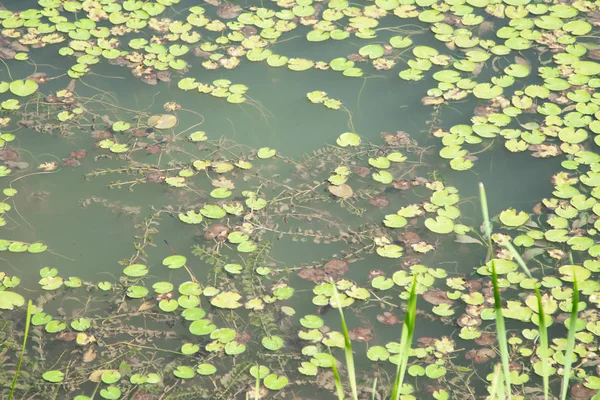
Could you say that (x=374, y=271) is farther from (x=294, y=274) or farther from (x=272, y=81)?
(x=272, y=81)

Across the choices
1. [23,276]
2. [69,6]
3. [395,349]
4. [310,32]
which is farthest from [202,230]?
[69,6]

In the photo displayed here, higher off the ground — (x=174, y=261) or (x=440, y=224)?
(x=440, y=224)

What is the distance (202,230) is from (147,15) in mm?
1846

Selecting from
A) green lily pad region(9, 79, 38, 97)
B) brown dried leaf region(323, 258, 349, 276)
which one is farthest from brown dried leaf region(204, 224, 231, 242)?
green lily pad region(9, 79, 38, 97)

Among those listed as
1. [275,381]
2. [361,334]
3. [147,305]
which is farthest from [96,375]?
[361,334]

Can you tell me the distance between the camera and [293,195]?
3152 millimetres

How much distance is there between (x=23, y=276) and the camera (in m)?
2.90

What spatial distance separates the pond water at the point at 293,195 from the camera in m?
2.51

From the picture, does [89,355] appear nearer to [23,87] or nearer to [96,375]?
[96,375]

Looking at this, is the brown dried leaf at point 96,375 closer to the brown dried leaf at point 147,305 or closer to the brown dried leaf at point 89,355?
the brown dried leaf at point 89,355

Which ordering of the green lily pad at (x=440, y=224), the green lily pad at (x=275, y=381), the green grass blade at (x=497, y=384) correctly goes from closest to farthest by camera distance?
the green grass blade at (x=497, y=384), the green lily pad at (x=275, y=381), the green lily pad at (x=440, y=224)

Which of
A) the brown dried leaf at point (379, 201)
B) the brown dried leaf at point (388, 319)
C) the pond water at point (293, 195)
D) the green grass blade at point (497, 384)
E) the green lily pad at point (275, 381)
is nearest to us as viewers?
the green grass blade at point (497, 384)

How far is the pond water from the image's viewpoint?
2.51 m

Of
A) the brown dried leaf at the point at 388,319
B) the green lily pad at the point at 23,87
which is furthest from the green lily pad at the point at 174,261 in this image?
the green lily pad at the point at 23,87
